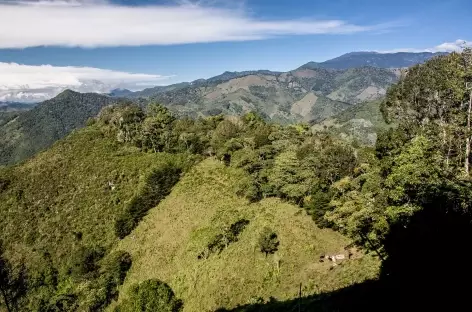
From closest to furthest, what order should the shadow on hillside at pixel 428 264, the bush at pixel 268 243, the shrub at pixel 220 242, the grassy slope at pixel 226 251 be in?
the shadow on hillside at pixel 428 264
the grassy slope at pixel 226 251
the bush at pixel 268 243
the shrub at pixel 220 242

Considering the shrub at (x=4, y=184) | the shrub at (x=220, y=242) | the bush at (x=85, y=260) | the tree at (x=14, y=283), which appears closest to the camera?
the shrub at (x=220, y=242)

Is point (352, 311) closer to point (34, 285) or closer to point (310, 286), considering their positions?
point (310, 286)

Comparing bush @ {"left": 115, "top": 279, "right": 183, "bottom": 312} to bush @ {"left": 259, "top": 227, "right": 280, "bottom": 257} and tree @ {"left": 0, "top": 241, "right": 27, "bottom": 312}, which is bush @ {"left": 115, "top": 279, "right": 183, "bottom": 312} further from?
tree @ {"left": 0, "top": 241, "right": 27, "bottom": 312}

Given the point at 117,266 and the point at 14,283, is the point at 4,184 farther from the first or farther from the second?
the point at 117,266

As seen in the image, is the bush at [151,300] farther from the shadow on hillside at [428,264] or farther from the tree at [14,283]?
the tree at [14,283]

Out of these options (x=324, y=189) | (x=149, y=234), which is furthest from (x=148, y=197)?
(x=324, y=189)

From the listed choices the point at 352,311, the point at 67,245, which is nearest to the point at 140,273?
the point at 67,245

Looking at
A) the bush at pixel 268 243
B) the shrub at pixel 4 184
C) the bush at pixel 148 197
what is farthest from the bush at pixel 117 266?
the shrub at pixel 4 184

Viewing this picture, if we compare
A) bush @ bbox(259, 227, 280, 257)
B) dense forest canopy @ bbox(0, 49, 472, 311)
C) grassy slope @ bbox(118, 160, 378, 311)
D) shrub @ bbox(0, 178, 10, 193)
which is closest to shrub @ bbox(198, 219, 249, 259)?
dense forest canopy @ bbox(0, 49, 472, 311)
